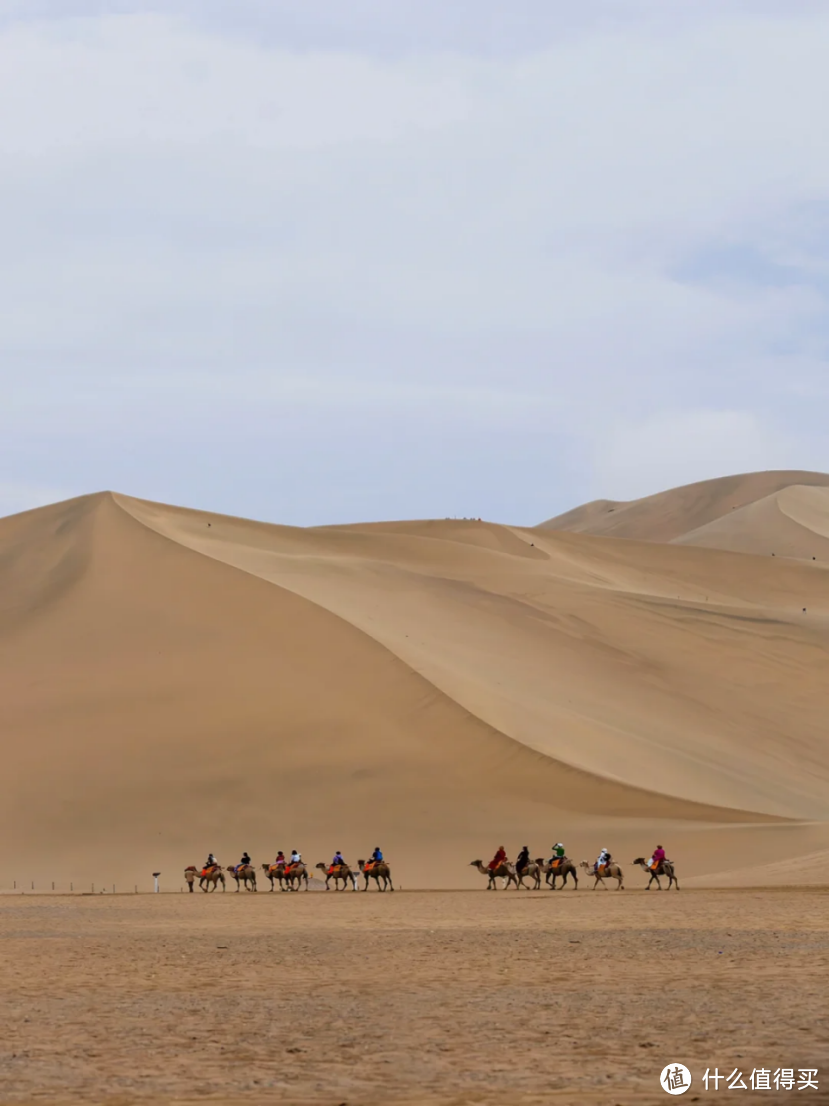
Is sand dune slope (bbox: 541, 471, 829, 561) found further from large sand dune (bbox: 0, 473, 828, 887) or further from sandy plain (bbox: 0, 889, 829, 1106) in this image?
sandy plain (bbox: 0, 889, 829, 1106)

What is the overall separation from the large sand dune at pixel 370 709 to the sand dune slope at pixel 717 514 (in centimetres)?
4211

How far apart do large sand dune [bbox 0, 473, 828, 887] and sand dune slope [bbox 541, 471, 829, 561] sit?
138 feet

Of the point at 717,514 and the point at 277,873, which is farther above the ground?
the point at 717,514

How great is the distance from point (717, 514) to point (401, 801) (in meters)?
99.8

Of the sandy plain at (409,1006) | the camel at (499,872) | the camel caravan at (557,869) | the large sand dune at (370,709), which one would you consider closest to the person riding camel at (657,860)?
the camel caravan at (557,869)

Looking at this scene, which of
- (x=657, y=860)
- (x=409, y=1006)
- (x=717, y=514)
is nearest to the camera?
(x=409, y=1006)

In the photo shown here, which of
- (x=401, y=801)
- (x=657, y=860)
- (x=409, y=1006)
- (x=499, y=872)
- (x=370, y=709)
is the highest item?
(x=370, y=709)

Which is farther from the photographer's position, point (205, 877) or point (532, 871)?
point (532, 871)

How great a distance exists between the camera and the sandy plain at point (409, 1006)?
1145cm

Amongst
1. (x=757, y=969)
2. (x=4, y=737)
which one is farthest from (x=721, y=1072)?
(x=4, y=737)

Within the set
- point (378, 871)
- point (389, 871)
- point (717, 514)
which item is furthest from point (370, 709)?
point (717, 514)

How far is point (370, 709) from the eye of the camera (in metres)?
45.6

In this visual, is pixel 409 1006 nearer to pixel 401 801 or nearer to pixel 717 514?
pixel 401 801

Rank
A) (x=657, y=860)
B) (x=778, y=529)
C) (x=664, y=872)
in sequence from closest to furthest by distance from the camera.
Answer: (x=657, y=860), (x=664, y=872), (x=778, y=529)
